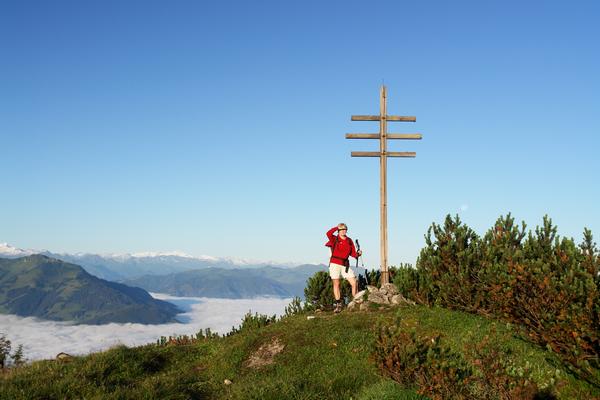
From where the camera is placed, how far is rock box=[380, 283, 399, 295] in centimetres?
1744

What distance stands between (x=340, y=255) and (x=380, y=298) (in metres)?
A: 1.97

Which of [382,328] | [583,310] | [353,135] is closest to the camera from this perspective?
[583,310]

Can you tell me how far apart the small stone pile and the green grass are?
1.21 metres

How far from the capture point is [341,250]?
17234mm

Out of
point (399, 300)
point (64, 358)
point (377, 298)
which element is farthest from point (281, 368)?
point (64, 358)

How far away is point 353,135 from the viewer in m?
18.9

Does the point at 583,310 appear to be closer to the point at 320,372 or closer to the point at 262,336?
the point at 320,372

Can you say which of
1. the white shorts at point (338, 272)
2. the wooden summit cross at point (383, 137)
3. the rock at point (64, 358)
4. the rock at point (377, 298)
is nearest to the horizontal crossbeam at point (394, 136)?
the wooden summit cross at point (383, 137)

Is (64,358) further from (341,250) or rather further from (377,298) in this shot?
(377,298)

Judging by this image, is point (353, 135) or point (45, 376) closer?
point (45, 376)

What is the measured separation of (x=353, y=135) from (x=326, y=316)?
6.85 m

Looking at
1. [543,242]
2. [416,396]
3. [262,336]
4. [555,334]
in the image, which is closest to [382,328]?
[416,396]

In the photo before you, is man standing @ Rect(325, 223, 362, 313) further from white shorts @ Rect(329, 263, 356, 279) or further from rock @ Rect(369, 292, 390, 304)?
rock @ Rect(369, 292, 390, 304)

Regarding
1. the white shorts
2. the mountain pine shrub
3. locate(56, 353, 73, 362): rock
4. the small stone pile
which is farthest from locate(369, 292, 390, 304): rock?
locate(56, 353, 73, 362): rock
